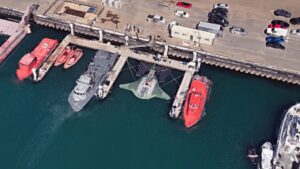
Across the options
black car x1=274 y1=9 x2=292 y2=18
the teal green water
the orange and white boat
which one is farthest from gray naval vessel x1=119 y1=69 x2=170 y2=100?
black car x1=274 y1=9 x2=292 y2=18

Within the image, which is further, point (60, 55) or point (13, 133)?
point (60, 55)

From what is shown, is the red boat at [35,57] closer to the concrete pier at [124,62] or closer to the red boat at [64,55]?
the concrete pier at [124,62]

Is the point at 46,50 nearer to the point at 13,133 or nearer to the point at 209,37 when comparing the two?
the point at 13,133

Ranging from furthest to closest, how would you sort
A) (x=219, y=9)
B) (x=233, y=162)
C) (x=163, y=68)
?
(x=219, y=9)
(x=163, y=68)
(x=233, y=162)

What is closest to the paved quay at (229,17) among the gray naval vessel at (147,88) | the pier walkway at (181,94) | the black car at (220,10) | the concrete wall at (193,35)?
the concrete wall at (193,35)

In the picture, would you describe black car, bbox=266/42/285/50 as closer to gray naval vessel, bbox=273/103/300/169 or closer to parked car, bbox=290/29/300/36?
parked car, bbox=290/29/300/36


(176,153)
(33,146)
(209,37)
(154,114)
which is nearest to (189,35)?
(209,37)
